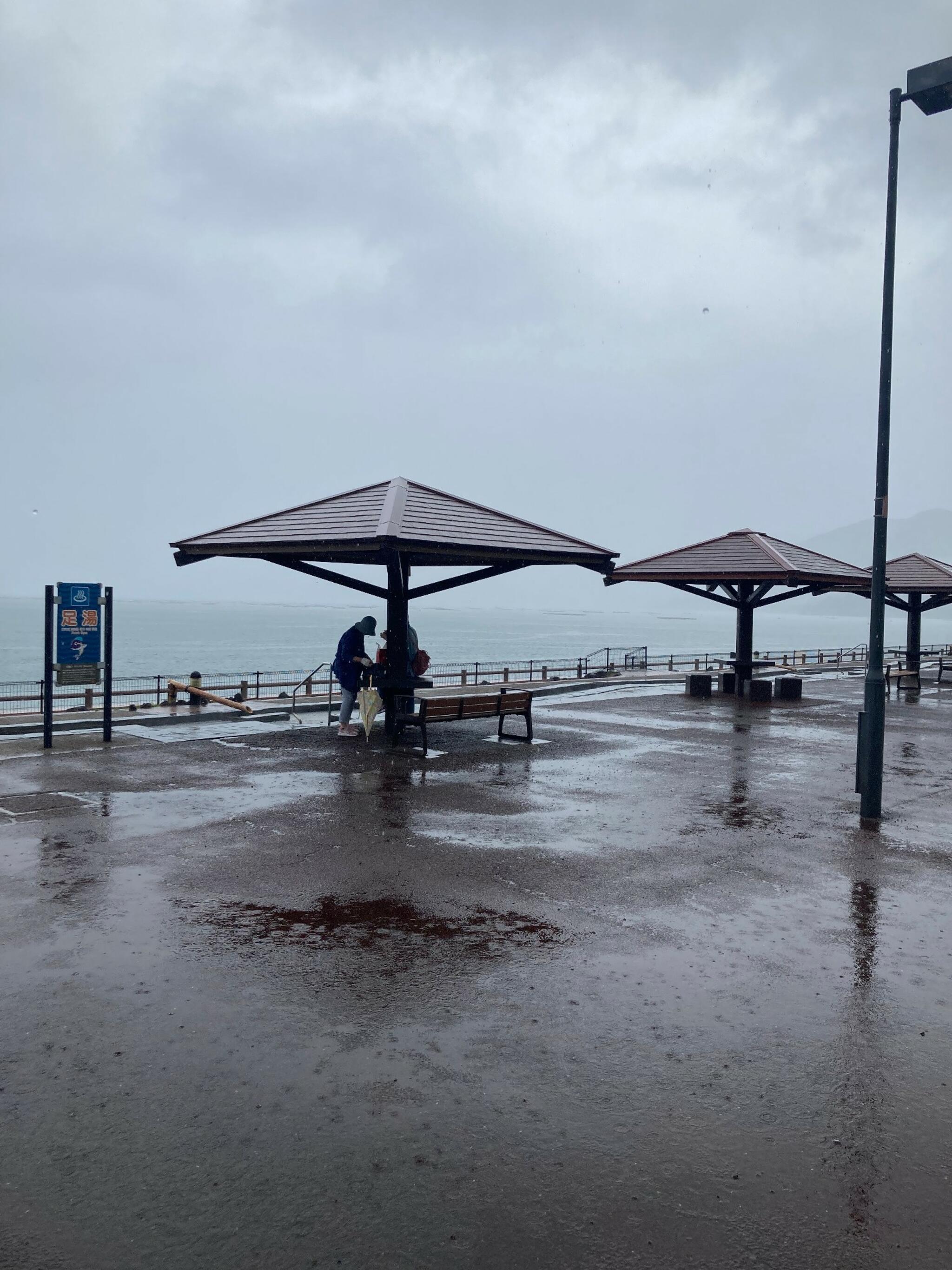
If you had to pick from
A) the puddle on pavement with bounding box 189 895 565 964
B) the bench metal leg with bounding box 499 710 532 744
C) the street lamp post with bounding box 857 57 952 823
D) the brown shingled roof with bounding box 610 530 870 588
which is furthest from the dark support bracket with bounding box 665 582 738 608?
the puddle on pavement with bounding box 189 895 565 964

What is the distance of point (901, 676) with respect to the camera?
25.3 metres

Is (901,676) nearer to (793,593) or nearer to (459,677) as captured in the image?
(793,593)

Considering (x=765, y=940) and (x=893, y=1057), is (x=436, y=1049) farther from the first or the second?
(x=765, y=940)

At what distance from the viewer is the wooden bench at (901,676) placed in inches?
932

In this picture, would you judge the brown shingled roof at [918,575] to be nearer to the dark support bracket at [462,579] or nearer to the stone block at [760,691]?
the stone block at [760,691]

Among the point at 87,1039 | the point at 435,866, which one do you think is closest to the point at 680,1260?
the point at 87,1039

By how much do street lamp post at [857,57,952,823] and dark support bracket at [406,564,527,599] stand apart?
21.4 feet

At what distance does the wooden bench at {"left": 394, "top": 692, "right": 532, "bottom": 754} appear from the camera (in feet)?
41.5

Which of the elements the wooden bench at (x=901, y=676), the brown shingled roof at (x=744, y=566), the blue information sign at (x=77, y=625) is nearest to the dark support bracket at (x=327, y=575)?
the blue information sign at (x=77, y=625)

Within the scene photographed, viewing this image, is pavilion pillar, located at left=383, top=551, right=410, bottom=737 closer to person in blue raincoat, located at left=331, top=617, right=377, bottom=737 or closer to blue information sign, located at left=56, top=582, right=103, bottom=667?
person in blue raincoat, located at left=331, top=617, right=377, bottom=737

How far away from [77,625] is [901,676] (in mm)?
21266

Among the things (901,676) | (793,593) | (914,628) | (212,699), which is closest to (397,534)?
(212,699)

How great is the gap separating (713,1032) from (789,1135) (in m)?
0.86

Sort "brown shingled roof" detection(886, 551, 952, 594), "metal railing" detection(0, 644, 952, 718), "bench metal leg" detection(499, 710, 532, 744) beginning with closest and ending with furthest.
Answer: "bench metal leg" detection(499, 710, 532, 744) → "metal railing" detection(0, 644, 952, 718) → "brown shingled roof" detection(886, 551, 952, 594)
